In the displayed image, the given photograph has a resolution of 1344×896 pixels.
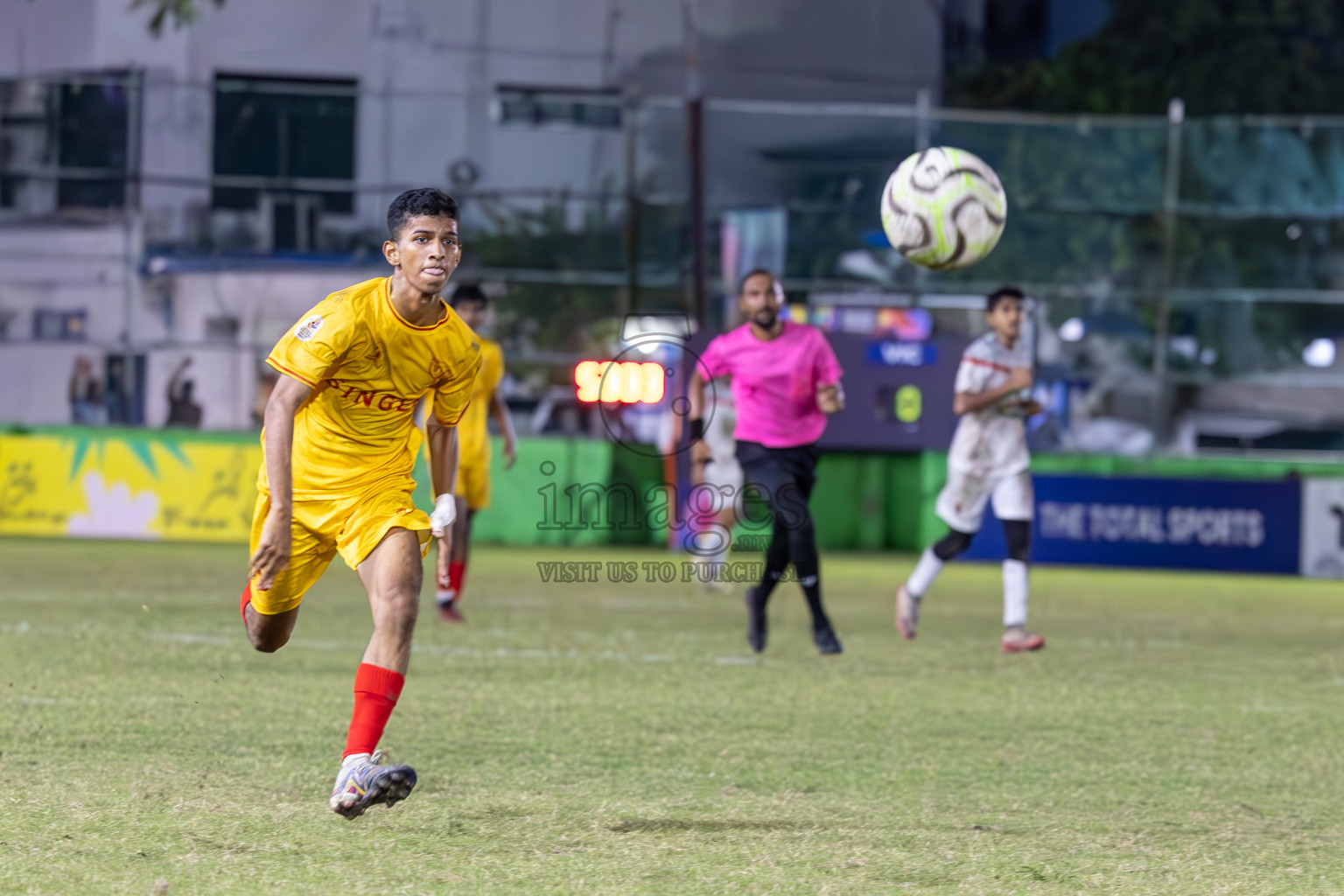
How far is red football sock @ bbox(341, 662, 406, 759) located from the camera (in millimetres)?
4934

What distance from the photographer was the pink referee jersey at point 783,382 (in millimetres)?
9586

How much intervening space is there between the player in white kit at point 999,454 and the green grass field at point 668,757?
55 cm

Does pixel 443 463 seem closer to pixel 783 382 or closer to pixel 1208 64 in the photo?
pixel 783 382

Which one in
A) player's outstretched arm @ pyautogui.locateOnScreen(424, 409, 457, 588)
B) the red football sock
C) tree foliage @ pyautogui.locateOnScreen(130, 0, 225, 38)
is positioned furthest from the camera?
tree foliage @ pyautogui.locateOnScreen(130, 0, 225, 38)

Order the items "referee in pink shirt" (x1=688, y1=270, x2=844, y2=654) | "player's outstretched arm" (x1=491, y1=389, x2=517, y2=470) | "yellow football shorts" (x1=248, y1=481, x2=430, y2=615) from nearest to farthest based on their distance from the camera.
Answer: "yellow football shorts" (x1=248, y1=481, x2=430, y2=615), "referee in pink shirt" (x1=688, y1=270, x2=844, y2=654), "player's outstretched arm" (x1=491, y1=389, x2=517, y2=470)

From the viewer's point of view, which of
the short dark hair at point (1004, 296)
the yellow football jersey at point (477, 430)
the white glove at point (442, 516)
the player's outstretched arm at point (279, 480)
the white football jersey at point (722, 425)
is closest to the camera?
the player's outstretched arm at point (279, 480)

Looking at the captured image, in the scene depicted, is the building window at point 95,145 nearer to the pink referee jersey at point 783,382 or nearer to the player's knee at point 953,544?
the pink referee jersey at point 783,382

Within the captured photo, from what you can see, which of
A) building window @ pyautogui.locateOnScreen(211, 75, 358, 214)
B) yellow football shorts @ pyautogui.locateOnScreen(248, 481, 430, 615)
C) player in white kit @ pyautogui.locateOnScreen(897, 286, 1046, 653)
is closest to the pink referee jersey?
player in white kit @ pyautogui.locateOnScreen(897, 286, 1046, 653)

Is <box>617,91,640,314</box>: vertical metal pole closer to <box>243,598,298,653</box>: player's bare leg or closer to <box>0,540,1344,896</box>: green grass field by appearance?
<box>0,540,1344,896</box>: green grass field

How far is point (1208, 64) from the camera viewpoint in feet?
84.9

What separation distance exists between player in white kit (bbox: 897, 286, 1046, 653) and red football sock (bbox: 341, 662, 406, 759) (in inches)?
222

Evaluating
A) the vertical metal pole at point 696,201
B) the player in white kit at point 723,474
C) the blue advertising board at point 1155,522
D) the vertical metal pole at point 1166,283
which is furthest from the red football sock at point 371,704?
the vertical metal pole at point 1166,283

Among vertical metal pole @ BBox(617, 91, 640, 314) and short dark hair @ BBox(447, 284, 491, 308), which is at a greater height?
vertical metal pole @ BBox(617, 91, 640, 314)

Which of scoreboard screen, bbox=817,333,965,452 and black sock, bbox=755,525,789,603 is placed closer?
black sock, bbox=755,525,789,603
